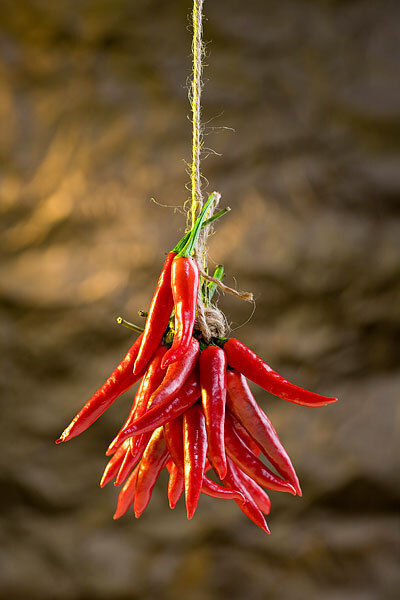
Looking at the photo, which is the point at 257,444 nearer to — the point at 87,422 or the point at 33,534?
the point at 87,422

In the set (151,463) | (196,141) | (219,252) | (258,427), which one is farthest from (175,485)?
(219,252)

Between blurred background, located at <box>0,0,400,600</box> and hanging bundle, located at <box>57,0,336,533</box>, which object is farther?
blurred background, located at <box>0,0,400,600</box>

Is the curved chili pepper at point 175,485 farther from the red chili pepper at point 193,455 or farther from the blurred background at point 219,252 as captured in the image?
the blurred background at point 219,252

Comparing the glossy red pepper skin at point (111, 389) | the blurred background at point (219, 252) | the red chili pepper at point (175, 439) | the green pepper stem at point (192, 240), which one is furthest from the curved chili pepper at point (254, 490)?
the blurred background at point (219, 252)

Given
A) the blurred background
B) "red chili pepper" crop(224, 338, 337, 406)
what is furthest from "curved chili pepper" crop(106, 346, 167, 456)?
the blurred background

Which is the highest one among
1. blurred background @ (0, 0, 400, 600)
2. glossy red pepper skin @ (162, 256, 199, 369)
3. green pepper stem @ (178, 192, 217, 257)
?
green pepper stem @ (178, 192, 217, 257)

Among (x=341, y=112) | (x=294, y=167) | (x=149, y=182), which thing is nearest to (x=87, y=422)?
→ (x=149, y=182)

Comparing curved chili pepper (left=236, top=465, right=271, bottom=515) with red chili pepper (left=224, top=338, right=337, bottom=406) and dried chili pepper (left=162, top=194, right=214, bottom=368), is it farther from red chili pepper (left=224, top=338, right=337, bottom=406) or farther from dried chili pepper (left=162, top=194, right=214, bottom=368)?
dried chili pepper (left=162, top=194, right=214, bottom=368)
